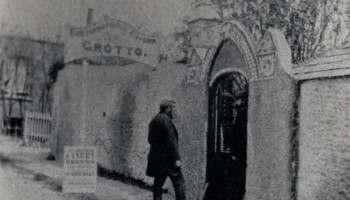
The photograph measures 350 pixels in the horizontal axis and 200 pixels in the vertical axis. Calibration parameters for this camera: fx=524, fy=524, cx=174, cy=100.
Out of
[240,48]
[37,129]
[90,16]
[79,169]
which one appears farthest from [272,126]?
[37,129]

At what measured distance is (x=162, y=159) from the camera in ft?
26.5

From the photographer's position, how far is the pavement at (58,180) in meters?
9.84

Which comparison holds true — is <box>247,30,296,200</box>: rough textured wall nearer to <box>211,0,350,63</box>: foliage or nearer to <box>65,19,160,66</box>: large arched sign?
<box>65,19,160,66</box>: large arched sign

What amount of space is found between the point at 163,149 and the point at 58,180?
431cm

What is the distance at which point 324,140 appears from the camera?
635 centimetres

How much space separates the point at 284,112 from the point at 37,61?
2750 centimetres

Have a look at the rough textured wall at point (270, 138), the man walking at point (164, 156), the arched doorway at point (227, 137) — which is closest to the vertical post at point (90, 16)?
the arched doorway at point (227, 137)

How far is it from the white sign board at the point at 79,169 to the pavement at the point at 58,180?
15cm

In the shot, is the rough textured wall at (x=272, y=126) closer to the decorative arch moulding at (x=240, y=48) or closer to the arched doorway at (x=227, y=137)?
the decorative arch moulding at (x=240, y=48)

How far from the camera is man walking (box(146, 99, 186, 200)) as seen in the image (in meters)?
8.00

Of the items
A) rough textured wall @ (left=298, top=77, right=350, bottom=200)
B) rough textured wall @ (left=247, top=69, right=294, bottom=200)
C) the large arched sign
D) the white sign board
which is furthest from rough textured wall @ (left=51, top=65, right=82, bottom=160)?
rough textured wall @ (left=298, top=77, right=350, bottom=200)

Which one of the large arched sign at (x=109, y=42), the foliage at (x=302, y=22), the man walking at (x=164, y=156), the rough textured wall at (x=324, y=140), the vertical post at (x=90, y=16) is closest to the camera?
the rough textured wall at (x=324, y=140)

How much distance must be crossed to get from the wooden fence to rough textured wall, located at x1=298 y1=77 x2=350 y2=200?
55.3 feet

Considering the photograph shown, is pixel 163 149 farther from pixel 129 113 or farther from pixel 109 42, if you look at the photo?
pixel 129 113
